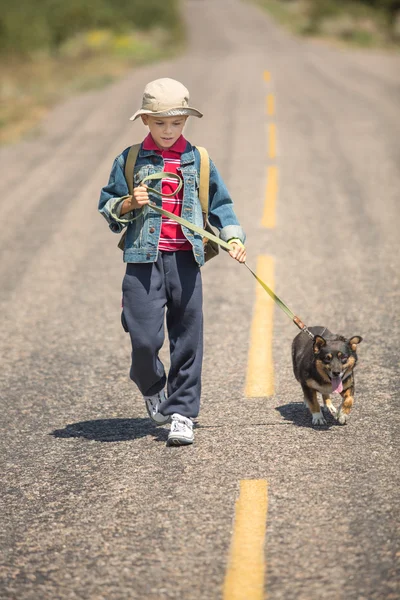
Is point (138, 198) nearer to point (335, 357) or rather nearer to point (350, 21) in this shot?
point (335, 357)

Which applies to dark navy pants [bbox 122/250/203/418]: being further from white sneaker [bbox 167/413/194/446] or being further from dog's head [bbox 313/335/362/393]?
dog's head [bbox 313/335/362/393]

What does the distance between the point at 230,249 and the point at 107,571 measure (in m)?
1.96

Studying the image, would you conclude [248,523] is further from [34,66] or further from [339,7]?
[339,7]

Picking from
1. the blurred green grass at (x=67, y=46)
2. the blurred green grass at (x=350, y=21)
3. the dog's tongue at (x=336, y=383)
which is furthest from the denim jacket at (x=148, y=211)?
the blurred green grass at (x=350, y=21)

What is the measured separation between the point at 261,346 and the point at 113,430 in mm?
1865

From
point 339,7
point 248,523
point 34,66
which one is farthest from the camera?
point 339,7


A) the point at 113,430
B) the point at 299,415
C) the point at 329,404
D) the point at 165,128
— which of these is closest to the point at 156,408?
the point at 113,430

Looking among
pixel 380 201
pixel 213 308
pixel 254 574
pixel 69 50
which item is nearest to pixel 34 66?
pixel 69 50

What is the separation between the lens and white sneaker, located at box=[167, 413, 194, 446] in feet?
15.7

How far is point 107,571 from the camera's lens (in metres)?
3.51

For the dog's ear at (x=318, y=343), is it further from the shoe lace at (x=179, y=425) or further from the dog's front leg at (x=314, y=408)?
the shoe lace at (x=179, y=425)

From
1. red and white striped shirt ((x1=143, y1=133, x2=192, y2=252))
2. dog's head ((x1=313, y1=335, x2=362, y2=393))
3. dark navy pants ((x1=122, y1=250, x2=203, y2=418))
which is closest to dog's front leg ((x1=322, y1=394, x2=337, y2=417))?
dog's head ((x1=313, y1=335, x2=362, y2=393))

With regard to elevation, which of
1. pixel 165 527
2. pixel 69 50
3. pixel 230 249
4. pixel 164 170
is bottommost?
pixel 69 50

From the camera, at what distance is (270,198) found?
1229cm
